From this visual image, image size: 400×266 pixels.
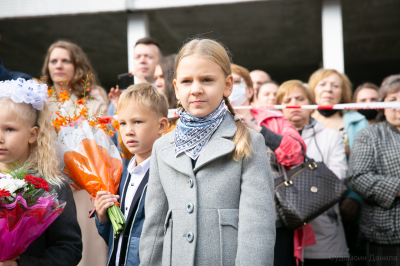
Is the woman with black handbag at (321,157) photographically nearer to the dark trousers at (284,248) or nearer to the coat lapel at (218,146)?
the dark trousers at (284,248)

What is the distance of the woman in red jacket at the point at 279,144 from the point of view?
322cm

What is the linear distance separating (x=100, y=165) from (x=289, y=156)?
5.04ft

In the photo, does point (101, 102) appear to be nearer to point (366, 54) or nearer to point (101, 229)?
point (101, 229)

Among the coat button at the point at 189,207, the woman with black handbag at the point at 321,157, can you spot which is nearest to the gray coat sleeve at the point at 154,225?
the coat button at the point at 189,207

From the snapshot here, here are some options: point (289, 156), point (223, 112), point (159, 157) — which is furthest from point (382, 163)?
point (159, 157)

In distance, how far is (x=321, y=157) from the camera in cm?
378

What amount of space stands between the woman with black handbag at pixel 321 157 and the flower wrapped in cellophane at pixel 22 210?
7.60 ft

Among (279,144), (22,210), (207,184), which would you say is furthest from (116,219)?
(279,144)

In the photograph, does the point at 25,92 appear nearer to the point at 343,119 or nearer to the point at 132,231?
the point at 132,231

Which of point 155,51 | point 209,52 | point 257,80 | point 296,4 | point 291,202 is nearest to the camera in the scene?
point 209,52

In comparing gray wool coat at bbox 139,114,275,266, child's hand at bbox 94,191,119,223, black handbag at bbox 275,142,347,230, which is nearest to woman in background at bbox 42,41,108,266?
child's hand at bbox 94,191,119,223

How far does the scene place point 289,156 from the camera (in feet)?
10.7

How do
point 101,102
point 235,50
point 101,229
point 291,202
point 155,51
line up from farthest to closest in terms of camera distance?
1. point 235,50
2. point 155,51
3. point 101,102
4. point 291,202
5. point 101,229

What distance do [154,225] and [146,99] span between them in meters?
0.94
